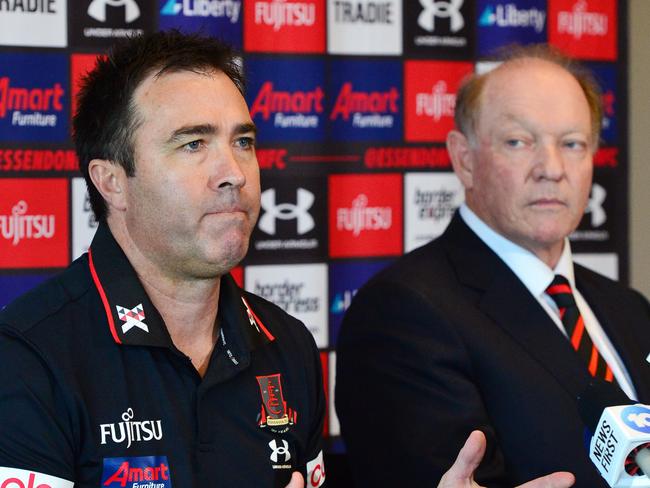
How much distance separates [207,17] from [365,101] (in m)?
0.55

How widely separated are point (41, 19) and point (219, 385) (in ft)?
4.89

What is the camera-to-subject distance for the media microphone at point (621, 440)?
1.39 metres

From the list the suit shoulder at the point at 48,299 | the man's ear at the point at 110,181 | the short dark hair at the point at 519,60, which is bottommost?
the suit shoulder at the point at 48,299

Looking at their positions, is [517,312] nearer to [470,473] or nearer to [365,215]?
[470,473]

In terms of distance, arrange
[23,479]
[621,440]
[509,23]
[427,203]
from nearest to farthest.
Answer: [621,440] → [23,479] → [427,203] → [509,23]

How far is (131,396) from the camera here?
1.70m

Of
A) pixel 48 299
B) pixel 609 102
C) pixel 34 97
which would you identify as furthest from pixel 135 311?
pixel 609 102

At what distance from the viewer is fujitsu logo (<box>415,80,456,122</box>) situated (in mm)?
3298

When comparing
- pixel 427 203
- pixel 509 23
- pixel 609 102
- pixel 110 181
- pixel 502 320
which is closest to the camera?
pixel 110 181

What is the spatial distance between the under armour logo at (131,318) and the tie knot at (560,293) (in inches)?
41.2

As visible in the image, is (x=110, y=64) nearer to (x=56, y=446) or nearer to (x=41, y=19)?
(x=56, y=446)

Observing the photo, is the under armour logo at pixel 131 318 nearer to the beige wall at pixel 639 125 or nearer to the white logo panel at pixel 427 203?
the white logo panel at pixel 427 203

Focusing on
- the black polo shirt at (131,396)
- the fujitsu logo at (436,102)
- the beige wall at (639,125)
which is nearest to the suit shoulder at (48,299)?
the black polo shirt at (131,396)

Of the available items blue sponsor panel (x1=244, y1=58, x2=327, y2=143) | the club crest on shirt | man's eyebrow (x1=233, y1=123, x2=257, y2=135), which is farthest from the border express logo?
the club crest on shirt
